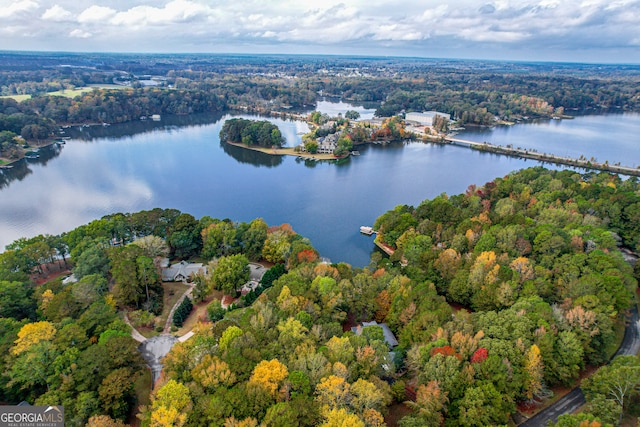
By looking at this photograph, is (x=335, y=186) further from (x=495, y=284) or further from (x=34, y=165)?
(x=34, y=165)

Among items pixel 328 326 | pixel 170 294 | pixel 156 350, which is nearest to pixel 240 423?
pixel 328 326

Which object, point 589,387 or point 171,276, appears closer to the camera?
point 589,387

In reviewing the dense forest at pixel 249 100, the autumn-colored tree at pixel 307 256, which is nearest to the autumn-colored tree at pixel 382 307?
the autumn-colored tree at pixel 307 256

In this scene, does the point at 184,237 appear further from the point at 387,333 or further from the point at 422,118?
the point at 422,118

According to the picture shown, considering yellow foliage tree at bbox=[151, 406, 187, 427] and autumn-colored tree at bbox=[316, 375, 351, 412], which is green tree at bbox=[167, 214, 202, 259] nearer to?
yellow foliage tree at bbox=[151, 406, 187, 427]

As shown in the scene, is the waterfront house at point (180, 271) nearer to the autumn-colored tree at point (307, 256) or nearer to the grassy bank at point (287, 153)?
the autumn-colored tree at point (307, 256)

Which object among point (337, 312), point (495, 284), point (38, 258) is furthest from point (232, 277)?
point (495, 284)
